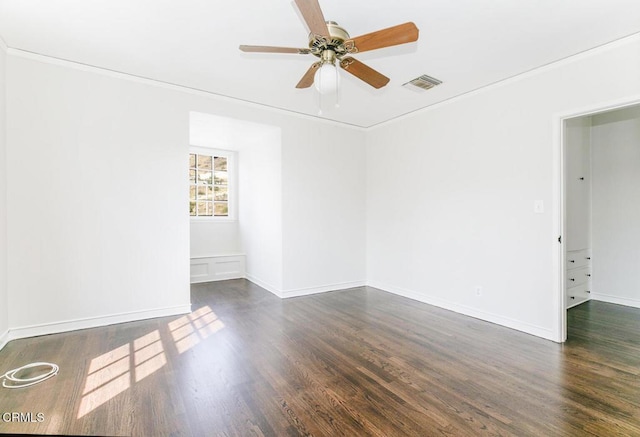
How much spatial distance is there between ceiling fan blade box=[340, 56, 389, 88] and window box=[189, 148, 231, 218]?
430cm

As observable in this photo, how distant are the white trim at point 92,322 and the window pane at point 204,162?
305cm

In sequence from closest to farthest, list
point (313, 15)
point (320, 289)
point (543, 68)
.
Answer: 1. point (313, 15)
2. point (543, 68)
3. point (320, 289)

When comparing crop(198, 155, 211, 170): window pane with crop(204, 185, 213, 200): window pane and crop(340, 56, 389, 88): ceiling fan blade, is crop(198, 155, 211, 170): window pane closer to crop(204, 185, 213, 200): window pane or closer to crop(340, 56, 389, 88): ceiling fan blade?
crop(204, 185, 213, 200): window pane

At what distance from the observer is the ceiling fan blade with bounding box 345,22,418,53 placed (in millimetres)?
1865

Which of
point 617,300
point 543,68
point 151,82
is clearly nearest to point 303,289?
point 151,82

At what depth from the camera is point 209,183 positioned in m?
6.09

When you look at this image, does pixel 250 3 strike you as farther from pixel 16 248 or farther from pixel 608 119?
pixel 608 119

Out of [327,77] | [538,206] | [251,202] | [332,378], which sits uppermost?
[327,77]

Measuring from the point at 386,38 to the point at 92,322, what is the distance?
3860 mm

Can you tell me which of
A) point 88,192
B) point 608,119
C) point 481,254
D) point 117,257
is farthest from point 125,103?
point 608,119

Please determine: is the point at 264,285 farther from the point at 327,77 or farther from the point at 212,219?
the point at 327,77

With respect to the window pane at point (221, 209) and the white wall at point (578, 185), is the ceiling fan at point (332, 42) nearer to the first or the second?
the white wall at point (578, 185)

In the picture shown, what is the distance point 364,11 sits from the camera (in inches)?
92.6

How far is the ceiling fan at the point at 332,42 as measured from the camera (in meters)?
1.81
